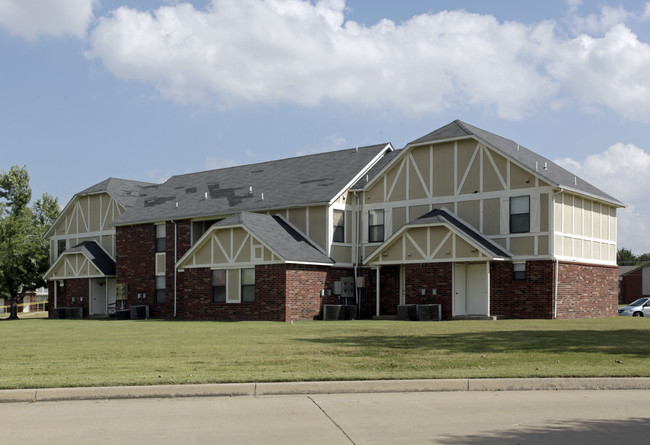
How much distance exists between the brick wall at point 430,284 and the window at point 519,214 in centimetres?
313

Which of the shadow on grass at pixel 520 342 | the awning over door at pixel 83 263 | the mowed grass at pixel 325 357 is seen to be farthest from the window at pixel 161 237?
the shadow on grass at pixel 520 342

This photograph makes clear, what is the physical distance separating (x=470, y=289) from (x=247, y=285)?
9.94 meters

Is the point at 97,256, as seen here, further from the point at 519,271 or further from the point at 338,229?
the point at 519,271

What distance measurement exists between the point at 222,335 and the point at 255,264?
12.4 m

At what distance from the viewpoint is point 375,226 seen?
36625 mm

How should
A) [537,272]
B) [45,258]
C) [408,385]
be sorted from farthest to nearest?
[45,258] → [537,272] → [408,385]

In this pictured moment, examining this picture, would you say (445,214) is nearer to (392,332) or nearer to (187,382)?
(392,332)

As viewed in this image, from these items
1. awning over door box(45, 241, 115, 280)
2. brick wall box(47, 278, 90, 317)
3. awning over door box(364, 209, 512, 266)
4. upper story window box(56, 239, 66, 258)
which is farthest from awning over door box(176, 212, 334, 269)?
upper story window box(56, 239, 66, 258)

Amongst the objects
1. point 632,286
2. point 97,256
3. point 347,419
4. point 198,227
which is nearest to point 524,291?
point 198,227

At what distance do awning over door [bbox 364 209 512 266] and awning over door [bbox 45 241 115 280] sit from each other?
18.3 metres

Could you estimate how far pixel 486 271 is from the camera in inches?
1257

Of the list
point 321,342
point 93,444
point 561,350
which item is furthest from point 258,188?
point 93,444

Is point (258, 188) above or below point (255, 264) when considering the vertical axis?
above

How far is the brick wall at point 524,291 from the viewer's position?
3091 centimetres
